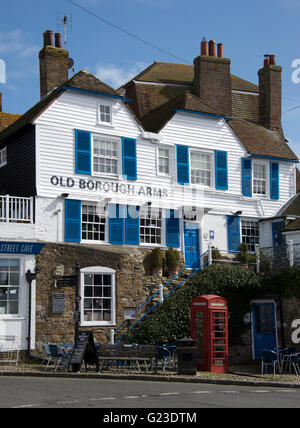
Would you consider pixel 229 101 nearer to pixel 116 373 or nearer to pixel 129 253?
pixel 129 253

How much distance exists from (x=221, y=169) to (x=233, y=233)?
280 centimetres

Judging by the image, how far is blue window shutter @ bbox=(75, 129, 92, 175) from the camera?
23734 millimetres

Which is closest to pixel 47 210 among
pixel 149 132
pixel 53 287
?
pixel 53 287

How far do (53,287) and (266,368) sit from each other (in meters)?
7.54

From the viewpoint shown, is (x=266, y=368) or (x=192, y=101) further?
(x=192, y=101)

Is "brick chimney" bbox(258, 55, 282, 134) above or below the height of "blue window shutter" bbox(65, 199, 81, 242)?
above

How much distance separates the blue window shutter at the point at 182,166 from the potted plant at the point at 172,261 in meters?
3.34

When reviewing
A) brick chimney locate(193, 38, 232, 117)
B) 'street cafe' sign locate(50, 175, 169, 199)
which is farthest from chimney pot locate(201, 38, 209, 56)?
'street cafe' sign locate(50, 175, 169, 199)

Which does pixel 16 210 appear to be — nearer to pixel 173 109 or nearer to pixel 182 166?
pixel 182 166

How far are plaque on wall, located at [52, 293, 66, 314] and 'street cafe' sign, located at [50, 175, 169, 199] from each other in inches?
164

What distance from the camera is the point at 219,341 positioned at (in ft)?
64.1

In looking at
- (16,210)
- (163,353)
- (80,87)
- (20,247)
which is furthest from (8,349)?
(80,87)

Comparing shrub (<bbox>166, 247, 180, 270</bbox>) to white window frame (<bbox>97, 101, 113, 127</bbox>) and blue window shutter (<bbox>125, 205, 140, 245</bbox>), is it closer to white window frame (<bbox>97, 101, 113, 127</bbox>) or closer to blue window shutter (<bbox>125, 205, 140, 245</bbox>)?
blue window shutter (<bbox>125, 205, 140, 245</bbox>)

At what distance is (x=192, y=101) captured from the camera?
→ 1072 inches
